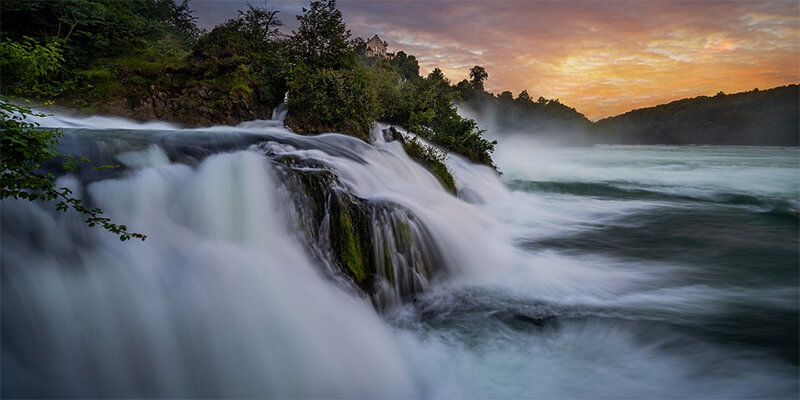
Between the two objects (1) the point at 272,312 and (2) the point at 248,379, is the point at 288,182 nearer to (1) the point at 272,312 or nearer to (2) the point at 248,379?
(1) the point at 272,312

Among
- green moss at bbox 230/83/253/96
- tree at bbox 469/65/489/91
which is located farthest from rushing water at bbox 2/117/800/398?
tree at bbox 469/65/489/91

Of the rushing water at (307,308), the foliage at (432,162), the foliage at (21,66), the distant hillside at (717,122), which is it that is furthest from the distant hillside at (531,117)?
the foliage at (21,66)

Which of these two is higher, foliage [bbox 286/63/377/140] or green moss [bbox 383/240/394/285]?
foliage [bbox 286/63/377/140]

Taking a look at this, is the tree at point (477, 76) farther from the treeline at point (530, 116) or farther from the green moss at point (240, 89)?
the green moss at point (240, 89)

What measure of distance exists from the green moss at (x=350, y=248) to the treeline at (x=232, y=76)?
5.58 m

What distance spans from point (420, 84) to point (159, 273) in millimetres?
14178

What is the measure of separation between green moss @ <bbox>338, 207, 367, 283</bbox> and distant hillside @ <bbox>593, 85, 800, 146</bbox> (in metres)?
74.3

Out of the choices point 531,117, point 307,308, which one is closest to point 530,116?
point 531,117

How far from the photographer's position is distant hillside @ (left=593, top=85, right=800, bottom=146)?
52.8 meters

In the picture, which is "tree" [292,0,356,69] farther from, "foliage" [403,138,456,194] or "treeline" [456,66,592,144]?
"treeline" [456,66,592,144]

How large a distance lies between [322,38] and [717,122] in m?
78.7

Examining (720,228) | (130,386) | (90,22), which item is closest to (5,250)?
(130,386)

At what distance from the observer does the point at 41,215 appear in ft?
11.0

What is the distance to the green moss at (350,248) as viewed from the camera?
15.1 ft
